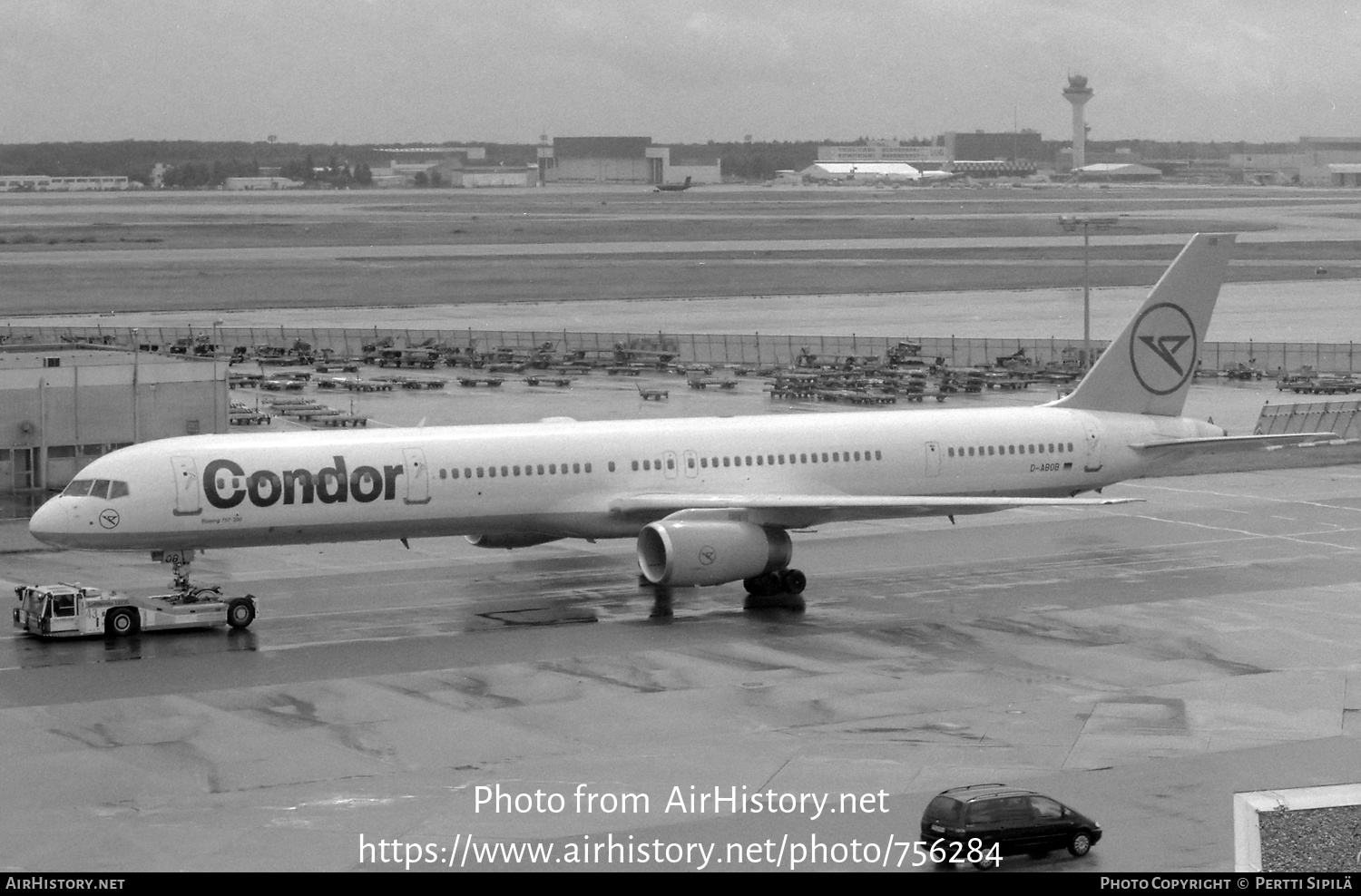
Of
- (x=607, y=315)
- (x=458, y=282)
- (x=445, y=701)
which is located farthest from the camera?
(x=458, y=282)

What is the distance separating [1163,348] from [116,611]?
29.8m

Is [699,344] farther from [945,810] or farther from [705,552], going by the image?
[945,810]

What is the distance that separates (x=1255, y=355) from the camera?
4163 inches

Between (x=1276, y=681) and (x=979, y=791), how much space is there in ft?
42.9

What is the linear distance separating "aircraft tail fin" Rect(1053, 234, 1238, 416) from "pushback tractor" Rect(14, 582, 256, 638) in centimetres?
2434

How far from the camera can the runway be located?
27.4 meters

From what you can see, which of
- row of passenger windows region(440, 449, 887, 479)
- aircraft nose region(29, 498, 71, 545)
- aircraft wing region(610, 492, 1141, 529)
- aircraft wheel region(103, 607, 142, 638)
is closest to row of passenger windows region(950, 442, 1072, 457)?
row of passenger windows region(440, 449, 887, 479)

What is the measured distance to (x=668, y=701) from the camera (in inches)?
1395

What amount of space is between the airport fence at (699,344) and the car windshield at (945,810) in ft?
258

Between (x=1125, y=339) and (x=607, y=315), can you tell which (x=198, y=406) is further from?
(x=607, y=315)

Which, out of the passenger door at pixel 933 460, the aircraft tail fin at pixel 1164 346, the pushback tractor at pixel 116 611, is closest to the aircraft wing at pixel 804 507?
the passenger door at pixel 933 460

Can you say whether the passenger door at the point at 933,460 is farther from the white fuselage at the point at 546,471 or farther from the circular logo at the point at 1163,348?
the circular logo at the point at 1163,348

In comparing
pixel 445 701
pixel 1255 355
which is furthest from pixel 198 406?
pixel 1255 355

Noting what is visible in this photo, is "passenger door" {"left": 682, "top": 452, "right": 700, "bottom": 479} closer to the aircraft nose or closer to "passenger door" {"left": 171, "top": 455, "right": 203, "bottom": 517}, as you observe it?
"passenger door" {"left": 171, "top": 455, "right": 203, "bottom": 517}
